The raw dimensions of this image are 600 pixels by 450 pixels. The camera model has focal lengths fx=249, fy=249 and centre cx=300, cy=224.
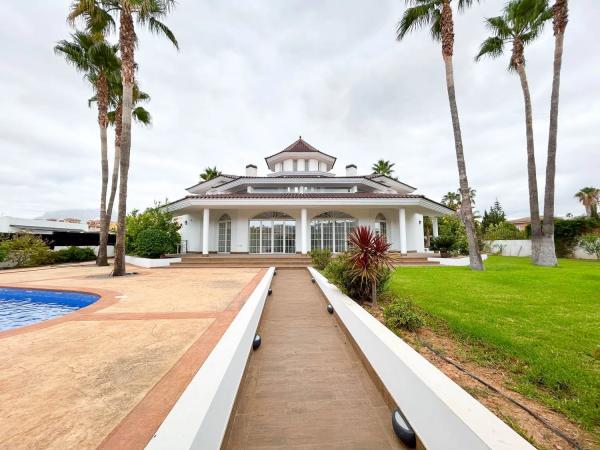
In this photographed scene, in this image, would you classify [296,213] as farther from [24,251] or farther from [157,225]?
[24,251]

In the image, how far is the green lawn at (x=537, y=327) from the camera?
2.57 m

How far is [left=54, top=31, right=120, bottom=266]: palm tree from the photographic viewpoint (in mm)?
14000

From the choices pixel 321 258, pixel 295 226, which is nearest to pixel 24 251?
pixel 295 226

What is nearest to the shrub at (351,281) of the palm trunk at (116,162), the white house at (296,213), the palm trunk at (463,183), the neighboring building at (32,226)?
the palm trunk at (463,183)

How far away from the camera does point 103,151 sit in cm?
1583

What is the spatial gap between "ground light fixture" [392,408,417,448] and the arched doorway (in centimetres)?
1668

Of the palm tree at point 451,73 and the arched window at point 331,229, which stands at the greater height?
the palm tree at point 451,73

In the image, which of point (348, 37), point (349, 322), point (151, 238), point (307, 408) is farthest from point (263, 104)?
point (307, 408)

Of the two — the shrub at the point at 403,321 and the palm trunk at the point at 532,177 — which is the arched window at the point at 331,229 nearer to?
the palm trunk at the point at 532,177

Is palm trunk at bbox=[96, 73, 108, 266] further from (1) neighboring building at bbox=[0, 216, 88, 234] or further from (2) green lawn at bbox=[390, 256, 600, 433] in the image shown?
(1) neighboring building at bbox=[0, 216, 88, 234]

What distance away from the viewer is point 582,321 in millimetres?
4559

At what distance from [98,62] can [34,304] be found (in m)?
14.1

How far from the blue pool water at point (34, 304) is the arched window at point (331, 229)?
13.6 meters

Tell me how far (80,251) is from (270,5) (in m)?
22.3
